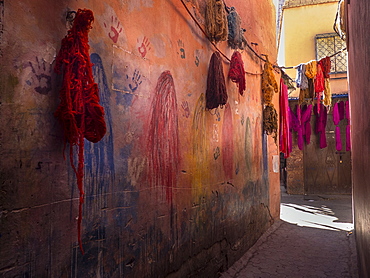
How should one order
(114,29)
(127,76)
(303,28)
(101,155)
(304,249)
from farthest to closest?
(303,28) → (304,249) → (127,76) → (114,29) → (101,155)

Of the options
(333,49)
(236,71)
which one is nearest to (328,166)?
(333,49)

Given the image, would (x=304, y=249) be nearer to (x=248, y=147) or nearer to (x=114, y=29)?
(x=248, y=147)

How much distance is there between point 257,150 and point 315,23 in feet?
33.6

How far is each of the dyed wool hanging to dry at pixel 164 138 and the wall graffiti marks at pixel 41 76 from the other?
3.64 ft

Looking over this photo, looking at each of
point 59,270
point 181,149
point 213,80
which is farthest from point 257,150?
point 59,270

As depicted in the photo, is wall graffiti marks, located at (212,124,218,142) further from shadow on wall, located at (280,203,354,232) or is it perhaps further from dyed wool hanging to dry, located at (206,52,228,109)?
shadow on wall, located at (280,203,354,232)

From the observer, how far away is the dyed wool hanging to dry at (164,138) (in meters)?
2.87

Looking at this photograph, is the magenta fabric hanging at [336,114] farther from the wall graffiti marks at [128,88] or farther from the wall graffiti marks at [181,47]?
the wall graffiti marks at [128,88]

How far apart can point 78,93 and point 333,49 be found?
554 inches

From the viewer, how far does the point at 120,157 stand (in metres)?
2.45

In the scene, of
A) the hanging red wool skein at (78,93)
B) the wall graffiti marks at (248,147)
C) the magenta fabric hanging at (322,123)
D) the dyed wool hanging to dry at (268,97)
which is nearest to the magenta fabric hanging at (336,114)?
the magenta fabric hanging at (322,123)

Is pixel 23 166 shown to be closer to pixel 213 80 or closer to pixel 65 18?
pixel 65 18

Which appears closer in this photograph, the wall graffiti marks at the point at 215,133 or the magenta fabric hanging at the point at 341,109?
the wall graffiti marks at the point at 215,133

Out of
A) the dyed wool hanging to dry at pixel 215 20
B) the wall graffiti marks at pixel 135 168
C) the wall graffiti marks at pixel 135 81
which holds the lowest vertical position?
the wall graffiti marks at pixel 135 168
